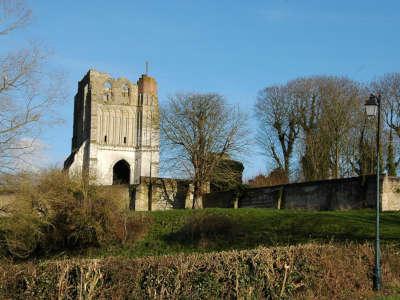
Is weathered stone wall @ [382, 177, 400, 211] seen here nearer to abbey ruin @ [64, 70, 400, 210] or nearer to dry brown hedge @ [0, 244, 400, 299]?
dry brown hedge @ [0, 244, 400, 299]

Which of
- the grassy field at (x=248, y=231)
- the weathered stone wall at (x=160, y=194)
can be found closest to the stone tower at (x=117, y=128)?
the weathered stone wall at (x=160, y=194)

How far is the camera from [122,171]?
7288 cm

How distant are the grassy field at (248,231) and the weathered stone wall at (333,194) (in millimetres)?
2824

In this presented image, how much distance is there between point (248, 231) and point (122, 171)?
48241 mm

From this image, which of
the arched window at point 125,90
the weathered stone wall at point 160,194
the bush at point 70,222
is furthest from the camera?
the arched window at point 125,90

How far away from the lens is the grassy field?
23.2m

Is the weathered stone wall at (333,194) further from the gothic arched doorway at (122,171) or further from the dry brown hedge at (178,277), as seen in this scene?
the gothic arched doorway at (122,171)

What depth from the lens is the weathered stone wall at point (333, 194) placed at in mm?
30469

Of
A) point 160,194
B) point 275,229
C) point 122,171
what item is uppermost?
point 122,171

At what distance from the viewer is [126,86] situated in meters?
73.7

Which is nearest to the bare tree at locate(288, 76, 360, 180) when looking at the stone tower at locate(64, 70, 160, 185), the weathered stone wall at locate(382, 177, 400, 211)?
the weathered stone wall at locate(382, 177, 400, 211)

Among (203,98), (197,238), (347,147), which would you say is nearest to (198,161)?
(203,98)

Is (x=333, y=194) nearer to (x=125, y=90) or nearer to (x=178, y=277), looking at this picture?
(x=178, y=277)

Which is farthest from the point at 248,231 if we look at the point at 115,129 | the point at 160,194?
the point at 115,129
